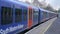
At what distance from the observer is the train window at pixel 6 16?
10.7m

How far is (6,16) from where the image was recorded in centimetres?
1122

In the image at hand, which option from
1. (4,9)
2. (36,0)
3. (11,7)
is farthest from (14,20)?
(36,0)

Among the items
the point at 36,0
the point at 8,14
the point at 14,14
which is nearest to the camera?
the point at 8,14

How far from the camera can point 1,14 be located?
405 inches

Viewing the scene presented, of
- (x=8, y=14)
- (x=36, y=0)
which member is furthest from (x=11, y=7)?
(x=36, y=0)

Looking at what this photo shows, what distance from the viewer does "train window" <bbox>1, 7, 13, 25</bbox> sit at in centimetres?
1066

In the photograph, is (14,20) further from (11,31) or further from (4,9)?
(4,9)

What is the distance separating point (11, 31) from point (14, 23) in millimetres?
803

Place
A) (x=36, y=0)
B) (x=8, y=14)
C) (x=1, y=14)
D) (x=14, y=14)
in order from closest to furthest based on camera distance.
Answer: (x=1, y=14) → (x=8, y=14) → (x=14, y=14) → (x=36, y=0)

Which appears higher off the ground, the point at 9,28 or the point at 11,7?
the point at 11,7

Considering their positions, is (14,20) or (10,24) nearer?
(10,24)

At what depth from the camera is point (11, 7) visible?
12031 millimetres

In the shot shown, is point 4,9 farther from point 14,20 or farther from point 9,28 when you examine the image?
point 14,20

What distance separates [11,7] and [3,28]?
183cm
